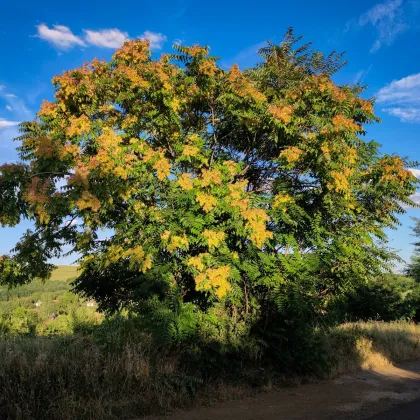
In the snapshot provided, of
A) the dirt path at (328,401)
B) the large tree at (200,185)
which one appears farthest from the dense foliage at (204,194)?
the dirt path at (328,401)


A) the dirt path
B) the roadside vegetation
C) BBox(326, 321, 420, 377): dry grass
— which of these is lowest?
the dirt path

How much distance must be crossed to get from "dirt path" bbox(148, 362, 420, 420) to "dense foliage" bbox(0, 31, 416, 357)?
107cm

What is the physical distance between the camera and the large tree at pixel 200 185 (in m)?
7.25

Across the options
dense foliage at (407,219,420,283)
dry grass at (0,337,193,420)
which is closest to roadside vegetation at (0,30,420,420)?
dry grass at (0,337,193,420)

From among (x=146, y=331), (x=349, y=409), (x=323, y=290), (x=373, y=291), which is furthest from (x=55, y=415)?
(x=373, y=291)

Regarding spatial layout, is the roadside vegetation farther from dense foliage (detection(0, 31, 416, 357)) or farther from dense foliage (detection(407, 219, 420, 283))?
dense foliage (detection(407, 219, 420, 283))

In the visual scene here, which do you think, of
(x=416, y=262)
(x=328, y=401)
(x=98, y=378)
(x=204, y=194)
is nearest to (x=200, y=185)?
(x=204, y=194)

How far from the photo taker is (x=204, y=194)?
7301 millimetres

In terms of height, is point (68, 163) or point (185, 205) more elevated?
point (68, 163)

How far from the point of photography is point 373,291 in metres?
22.2

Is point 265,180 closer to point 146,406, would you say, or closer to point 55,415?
point 146,406

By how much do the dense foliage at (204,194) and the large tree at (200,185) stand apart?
37 mm

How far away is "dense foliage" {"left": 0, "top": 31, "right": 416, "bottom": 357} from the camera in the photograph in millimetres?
7273

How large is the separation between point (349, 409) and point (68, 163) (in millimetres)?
6915
